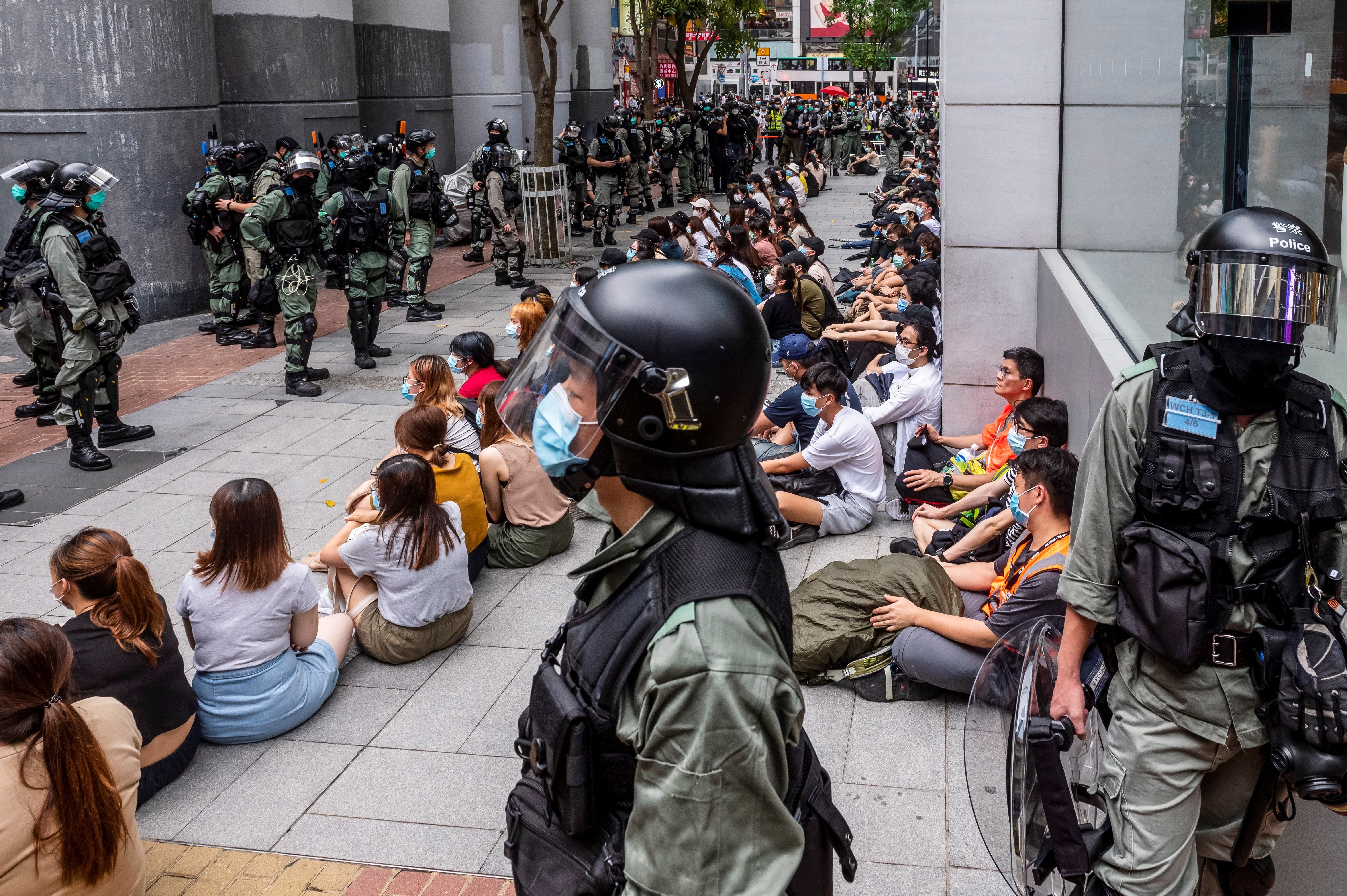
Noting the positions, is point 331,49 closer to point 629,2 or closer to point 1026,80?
point 1026,80

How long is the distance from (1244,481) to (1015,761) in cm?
81

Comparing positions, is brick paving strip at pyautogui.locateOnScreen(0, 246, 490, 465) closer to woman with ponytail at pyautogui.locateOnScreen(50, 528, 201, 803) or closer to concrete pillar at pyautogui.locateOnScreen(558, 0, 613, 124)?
woman with ponytail at pyautogui.locateOnScreen(50, 528, 201, 803)

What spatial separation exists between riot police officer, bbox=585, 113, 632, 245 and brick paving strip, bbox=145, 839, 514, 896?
15973mm

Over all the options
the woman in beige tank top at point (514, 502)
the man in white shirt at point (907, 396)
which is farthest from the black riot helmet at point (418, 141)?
the woman in beige tank top at point (514, 502)

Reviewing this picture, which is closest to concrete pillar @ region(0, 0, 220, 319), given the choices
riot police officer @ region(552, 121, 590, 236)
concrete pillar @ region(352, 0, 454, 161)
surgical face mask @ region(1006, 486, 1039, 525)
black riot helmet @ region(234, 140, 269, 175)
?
black riot helmet @ region(234, 140, 269, 175)

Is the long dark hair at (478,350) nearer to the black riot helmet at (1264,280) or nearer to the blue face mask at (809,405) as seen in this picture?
the blue face mask at (809,405)

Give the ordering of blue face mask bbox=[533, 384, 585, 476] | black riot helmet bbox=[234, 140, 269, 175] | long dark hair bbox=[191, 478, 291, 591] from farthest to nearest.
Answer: black riot helmet bbox=[234, 140, 269, 175], long dark hair bbox=[191, 478, 291, 591], blue face mask bbox=[533, 384, 585, 476]

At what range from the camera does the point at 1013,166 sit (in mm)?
7539

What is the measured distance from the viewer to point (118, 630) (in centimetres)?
407

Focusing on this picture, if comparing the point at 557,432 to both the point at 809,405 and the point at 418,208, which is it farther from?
the point at 418,208

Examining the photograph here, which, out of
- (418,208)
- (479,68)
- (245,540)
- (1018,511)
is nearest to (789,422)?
(1018,511)

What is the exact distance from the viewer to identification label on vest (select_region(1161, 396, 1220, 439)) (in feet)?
8.48

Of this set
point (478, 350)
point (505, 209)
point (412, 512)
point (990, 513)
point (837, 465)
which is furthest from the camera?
point (505, 209)

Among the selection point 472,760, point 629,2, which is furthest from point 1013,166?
point 629,2
